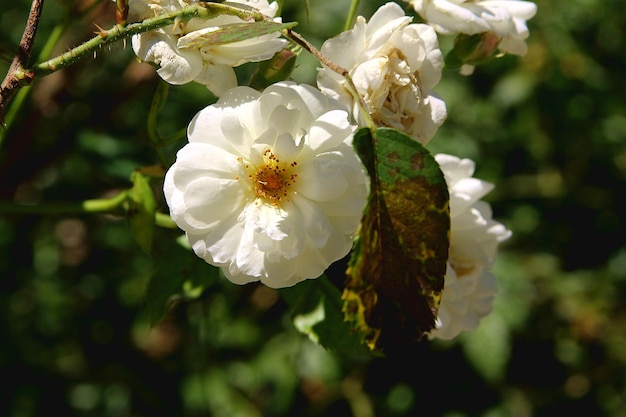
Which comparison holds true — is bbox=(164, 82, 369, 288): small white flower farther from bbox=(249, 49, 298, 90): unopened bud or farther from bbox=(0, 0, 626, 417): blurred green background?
bbox=(0, 0, 626, 417): blurred green background

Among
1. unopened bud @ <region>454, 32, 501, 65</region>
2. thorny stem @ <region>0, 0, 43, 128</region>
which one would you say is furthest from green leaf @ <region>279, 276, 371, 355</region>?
thorny stem @ <region>0, 0, 43, 128</region>

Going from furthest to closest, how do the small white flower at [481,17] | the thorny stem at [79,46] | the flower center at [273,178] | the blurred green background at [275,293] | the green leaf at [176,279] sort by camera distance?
1. the blurred green background at [275,293]
2. the green leaf at [176,279]
3. the small white flower at [481,17]
4. the flower center at [273,178]
5. the thorny stem at [79,46]

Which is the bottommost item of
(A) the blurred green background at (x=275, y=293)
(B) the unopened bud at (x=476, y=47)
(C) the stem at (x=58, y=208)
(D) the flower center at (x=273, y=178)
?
(A) the blurred green background at (x=275, y=293)

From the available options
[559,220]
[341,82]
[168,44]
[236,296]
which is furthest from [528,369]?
[168,44]

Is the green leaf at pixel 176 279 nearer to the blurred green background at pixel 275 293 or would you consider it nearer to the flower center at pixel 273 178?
the flower center at pixel 273 178

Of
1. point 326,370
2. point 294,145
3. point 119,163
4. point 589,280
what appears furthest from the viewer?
point 589,280

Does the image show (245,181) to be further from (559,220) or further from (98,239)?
(559,220)

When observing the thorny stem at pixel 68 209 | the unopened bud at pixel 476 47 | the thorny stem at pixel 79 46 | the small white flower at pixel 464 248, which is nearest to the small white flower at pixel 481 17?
the unopened bud at pixel 476 47
